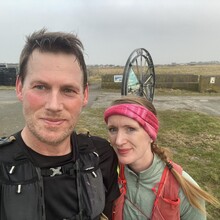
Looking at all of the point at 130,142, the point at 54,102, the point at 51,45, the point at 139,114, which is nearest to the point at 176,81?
the point at 139,114

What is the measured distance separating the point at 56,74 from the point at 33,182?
2.06 feet

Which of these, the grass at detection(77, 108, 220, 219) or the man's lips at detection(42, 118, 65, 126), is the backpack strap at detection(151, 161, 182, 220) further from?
the grass at detection(77, 108, 220, 219)

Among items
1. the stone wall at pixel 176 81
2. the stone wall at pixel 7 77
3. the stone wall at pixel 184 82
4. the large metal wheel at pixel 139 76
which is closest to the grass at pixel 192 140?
the large metal wheel at pixel 139 76

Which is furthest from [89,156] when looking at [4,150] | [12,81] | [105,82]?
[12,81]

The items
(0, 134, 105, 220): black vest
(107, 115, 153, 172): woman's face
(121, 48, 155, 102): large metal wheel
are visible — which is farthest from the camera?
(121, 48, 155, 102): large metal wheel

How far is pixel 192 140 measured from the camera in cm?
836

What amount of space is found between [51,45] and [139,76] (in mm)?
8927

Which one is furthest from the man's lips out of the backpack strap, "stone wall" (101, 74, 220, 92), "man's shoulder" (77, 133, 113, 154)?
"stone wall" (101, 74, 220, 92)

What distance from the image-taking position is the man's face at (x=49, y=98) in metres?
1.63

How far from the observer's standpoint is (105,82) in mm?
23828

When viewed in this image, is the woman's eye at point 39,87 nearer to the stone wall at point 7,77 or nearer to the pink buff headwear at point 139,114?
the pink buff headwear at point 139,114

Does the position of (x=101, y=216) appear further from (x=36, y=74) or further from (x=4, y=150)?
(x=36, y=74)

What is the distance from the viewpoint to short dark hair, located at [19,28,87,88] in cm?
171

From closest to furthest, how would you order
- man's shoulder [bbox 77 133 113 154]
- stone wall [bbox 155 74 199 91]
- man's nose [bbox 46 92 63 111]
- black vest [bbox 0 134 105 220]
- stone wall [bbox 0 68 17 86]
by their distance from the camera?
black vest [bbox 0 134 105 220] < man's nose [bbox 46 92 63 111] < man's shoulder [bbox 77 133 113 154] < stone wall [bbox 155 74 199 91] < stone wall [bbox 0 68 17 86]
